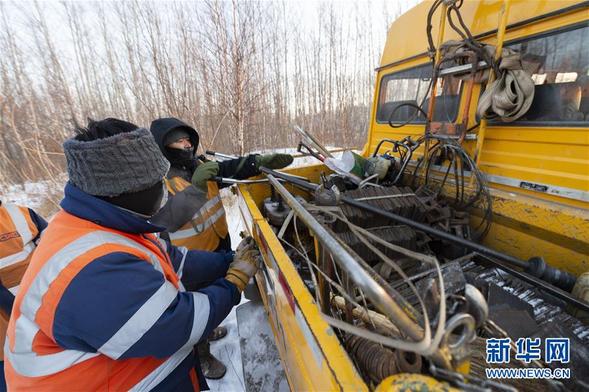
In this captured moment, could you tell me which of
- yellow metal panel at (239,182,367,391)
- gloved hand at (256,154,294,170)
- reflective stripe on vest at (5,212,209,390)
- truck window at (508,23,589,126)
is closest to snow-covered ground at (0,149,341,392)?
gloved hand at (256,154,294,170)

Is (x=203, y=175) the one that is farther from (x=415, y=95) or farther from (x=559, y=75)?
(x=559, y=75)

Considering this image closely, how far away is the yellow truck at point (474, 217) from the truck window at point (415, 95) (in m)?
0.02

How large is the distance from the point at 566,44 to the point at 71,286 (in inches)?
115

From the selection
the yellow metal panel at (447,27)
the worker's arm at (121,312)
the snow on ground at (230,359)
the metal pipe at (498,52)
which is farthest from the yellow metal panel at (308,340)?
the yellow metal panel at (447,27)

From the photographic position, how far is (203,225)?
8.52 feet

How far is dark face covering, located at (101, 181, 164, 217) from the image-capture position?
1.16 m

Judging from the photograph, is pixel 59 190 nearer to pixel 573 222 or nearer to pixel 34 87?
pixel 34 87

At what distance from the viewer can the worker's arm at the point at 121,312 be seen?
0.93 metres

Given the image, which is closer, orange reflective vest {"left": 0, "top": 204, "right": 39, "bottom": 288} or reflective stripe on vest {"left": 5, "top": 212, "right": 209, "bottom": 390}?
reflective stripe on vest {"left": 5, "top": 212, "right": 209, "bottom": 390}

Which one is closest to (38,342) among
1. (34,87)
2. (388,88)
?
(388,88)

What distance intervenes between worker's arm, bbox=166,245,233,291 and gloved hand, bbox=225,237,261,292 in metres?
0.17

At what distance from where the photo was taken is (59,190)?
23.2 ft

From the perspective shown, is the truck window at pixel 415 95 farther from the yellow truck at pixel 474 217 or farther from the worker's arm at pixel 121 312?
the worker's arm at pixel 121 312

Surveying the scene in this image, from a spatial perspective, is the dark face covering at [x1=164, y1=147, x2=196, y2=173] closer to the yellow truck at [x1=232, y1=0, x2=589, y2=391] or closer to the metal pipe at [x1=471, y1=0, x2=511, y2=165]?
the yellow truck at [x1=232, y1=0, x2=589, y2=391]
